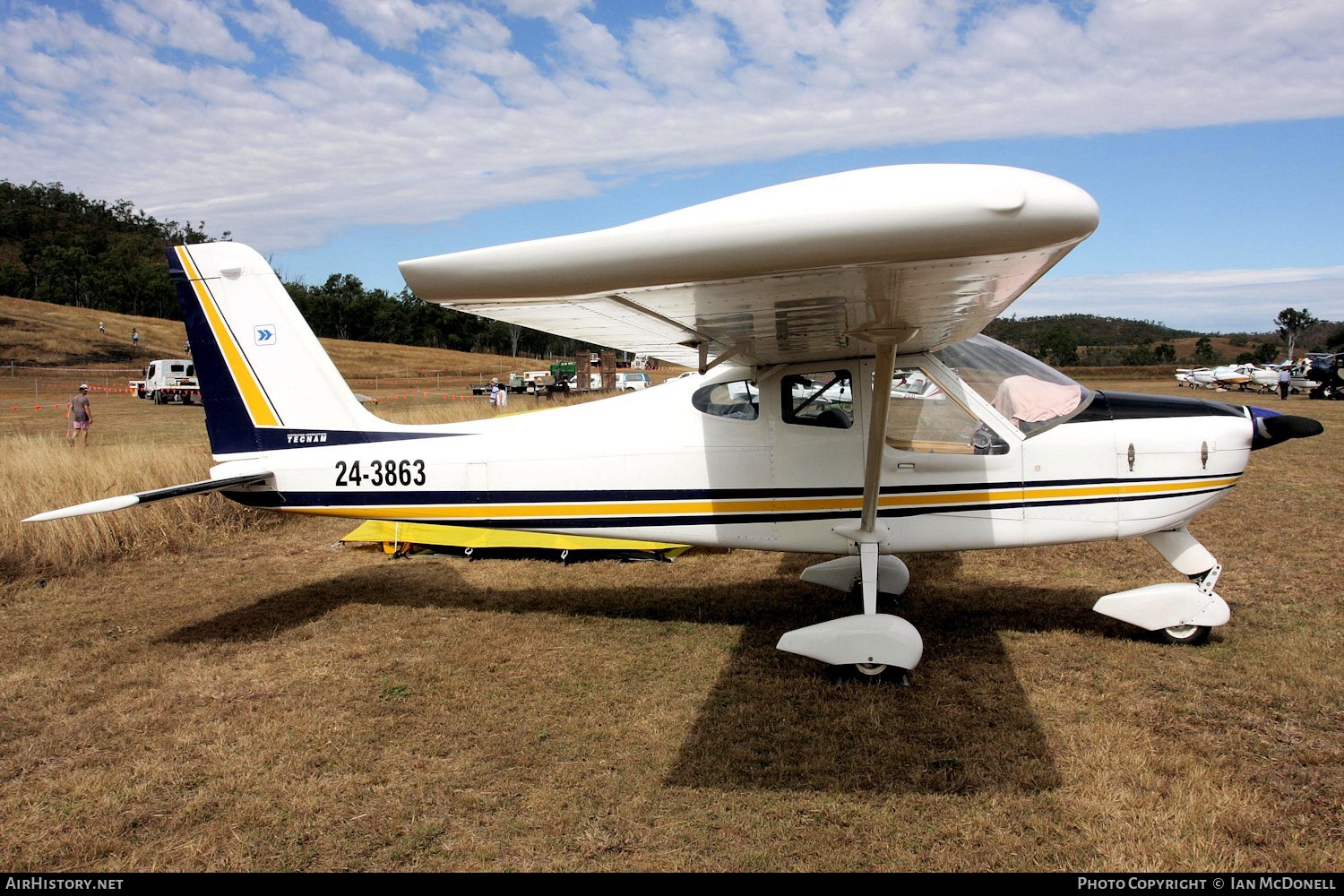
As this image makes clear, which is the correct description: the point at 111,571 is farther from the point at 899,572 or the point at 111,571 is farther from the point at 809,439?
the point at 899,572

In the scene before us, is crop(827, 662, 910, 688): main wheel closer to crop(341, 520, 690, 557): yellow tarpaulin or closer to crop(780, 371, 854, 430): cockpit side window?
crop(780, 371, 854, 430): cockpit side window

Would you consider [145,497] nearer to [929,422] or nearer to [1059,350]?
[929,422]

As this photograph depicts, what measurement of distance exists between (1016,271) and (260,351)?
5443 mm

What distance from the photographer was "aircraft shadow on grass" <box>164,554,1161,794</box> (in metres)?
3.67

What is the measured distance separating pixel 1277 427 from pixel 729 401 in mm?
3472

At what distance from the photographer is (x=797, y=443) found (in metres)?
5.31

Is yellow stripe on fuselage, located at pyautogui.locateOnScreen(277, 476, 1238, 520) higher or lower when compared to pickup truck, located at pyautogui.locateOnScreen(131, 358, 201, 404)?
lower

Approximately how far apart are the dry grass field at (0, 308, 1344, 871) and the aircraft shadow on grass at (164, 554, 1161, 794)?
0.08 feet

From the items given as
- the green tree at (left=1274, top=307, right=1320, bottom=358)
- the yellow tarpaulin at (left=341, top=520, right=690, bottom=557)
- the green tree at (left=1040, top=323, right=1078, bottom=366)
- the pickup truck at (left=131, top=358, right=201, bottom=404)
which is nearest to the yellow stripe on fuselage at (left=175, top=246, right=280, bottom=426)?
the yellow tarpaulin at (left=341, top=520, right=690, bottom=557)

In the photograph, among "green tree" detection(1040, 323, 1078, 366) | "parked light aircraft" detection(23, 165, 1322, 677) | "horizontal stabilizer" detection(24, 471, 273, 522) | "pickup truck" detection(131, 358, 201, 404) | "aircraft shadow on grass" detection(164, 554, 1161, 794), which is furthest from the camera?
"green tree" detection(1040, 323, 1078, 366)

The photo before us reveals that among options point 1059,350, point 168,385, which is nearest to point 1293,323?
point 1059,350

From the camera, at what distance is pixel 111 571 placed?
749cm

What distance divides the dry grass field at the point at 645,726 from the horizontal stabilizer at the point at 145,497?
1.10 m

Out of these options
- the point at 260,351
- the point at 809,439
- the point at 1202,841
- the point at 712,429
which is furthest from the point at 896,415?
the point at 260,351
